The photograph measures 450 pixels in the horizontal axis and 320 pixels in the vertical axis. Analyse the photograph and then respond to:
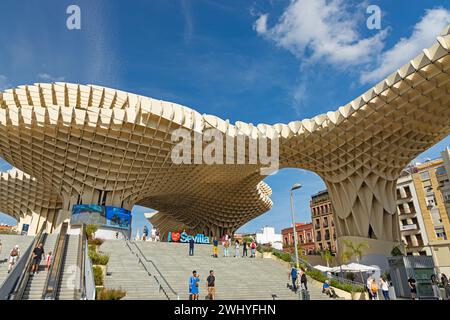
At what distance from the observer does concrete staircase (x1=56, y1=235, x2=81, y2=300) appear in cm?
1012

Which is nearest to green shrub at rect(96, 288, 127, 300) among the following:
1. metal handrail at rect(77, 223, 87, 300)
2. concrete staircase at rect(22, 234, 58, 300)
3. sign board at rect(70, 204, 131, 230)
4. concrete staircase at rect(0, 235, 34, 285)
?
metal handrail at rect(77, 223, 87, 300)

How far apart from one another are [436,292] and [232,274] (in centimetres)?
1058

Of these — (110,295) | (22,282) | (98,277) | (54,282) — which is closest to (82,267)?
(98,277)

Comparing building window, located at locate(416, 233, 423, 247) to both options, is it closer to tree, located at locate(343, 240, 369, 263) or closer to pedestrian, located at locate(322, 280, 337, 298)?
tree, located at locate(343, 240, 369, 263)

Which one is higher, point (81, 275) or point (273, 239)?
point (273, 239)

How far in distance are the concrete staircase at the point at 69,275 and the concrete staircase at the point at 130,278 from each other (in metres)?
1.65

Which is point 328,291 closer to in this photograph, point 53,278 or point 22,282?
point 53,278

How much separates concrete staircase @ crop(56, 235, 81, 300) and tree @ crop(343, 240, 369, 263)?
928 inches

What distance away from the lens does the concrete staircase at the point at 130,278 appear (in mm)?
12641

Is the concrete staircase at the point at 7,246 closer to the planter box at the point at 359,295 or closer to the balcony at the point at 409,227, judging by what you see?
the planter box at the point at 359,295

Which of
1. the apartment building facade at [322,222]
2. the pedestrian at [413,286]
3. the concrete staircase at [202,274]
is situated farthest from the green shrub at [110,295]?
the apartment building facade at [322,222]
